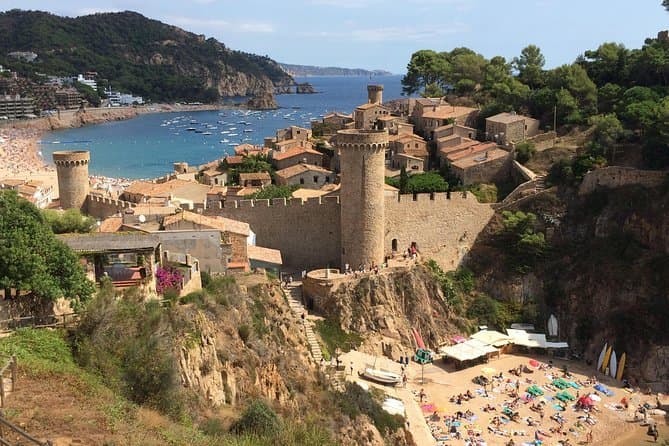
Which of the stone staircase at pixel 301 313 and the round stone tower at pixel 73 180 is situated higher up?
the round stone tower at pixel 73 180

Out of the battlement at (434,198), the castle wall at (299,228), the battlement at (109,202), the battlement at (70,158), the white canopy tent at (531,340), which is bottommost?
the white canopy tent at (531,340)

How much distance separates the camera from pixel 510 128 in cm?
3612

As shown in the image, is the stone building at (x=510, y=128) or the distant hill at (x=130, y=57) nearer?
the stone building at (x=510, y=128)

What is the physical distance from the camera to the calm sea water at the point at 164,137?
70581 mm

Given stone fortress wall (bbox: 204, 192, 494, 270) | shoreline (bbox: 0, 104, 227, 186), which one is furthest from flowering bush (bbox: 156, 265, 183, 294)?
shoreline (bbox: 0, 104, 227, 186)

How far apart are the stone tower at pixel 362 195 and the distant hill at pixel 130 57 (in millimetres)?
126523

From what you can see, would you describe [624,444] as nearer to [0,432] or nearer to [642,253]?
[642,253]

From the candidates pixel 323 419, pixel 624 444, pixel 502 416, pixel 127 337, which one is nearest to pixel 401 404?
pixel 502 416

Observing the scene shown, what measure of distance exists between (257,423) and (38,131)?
3857 inches

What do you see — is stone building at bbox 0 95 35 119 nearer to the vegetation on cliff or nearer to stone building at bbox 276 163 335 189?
the vegetation on cliff

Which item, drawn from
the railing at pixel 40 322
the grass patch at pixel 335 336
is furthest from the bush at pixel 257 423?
the grass patch at pixel 335 336

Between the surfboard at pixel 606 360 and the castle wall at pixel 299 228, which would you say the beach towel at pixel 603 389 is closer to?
the surfboard at pixel 606 360

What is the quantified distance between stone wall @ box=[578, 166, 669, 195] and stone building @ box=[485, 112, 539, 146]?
6.17m

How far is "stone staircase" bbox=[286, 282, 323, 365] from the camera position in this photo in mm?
22031
